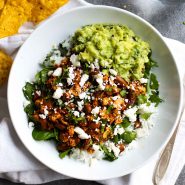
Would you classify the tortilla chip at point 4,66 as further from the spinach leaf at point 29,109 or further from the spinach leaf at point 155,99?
the spinach leaf at point 155,99

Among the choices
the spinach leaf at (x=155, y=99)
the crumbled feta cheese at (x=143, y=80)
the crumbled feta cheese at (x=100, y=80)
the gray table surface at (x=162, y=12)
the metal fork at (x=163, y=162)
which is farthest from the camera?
the gray table surface at (x=162, y=12)

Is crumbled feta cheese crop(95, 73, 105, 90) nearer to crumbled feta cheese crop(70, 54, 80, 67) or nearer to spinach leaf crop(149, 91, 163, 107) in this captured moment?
crumbled feta cheese crop(70, 54, 80, 67)

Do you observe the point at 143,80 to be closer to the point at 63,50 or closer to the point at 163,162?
the point at 63,50

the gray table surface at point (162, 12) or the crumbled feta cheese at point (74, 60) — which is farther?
the gray table surface at point (162, 12)

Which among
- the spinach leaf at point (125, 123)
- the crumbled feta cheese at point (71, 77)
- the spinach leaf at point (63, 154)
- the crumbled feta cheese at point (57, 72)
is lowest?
the spinach leaf at point (63, 154)

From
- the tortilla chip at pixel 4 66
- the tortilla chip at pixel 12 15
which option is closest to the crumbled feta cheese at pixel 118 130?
the tortilla chip at pixel 4 66

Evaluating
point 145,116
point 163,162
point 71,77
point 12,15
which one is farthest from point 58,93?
point 163,162

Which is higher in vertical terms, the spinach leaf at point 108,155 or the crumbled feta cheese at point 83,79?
the crumbled feta cheese at point 83,79

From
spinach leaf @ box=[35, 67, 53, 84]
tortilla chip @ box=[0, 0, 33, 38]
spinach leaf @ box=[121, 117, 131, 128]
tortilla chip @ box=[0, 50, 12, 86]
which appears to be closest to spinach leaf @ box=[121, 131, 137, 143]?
spinach leaf @ box=[121, 117, 131, 128]
